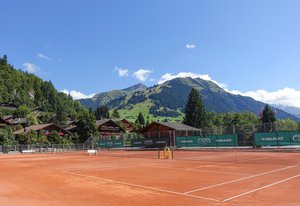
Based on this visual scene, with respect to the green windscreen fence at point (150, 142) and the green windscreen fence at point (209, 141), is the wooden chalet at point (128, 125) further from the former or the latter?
the green windscreen fence at point (209, 141)

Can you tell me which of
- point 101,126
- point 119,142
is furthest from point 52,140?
point 101,126

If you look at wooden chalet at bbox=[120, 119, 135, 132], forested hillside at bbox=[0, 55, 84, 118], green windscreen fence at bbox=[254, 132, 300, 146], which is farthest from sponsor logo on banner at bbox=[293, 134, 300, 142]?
forested hillside at bbox=[0, 55, 84, 118]

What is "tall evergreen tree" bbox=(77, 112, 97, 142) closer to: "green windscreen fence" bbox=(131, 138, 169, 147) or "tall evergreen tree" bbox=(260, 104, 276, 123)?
"green windscreen fence" bbox=(131, 138, 169, 147)

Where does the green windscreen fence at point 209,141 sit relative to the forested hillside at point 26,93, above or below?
below

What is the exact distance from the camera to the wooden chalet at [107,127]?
10250 centimetres

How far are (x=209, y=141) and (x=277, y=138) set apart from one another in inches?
423

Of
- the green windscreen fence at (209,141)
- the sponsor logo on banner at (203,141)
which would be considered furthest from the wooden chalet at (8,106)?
the sponsor logo on banner at (203,141)

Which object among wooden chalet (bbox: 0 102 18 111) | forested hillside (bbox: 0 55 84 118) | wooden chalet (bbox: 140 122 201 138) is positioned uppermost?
forested hillside (bbox: 0 55 84 118)

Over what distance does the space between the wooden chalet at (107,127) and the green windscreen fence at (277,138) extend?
212 ft

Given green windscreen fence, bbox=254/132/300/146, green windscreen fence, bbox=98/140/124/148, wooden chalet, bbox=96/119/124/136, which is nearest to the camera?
green windscreen fence, bbox=254/132/300/146

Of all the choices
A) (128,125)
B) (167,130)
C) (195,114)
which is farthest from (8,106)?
(167,130)

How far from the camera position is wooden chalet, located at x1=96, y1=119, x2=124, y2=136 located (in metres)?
102

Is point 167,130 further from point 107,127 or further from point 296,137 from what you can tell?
point 107,127

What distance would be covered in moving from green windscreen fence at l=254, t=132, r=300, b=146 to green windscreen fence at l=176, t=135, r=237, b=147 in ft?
11.3
